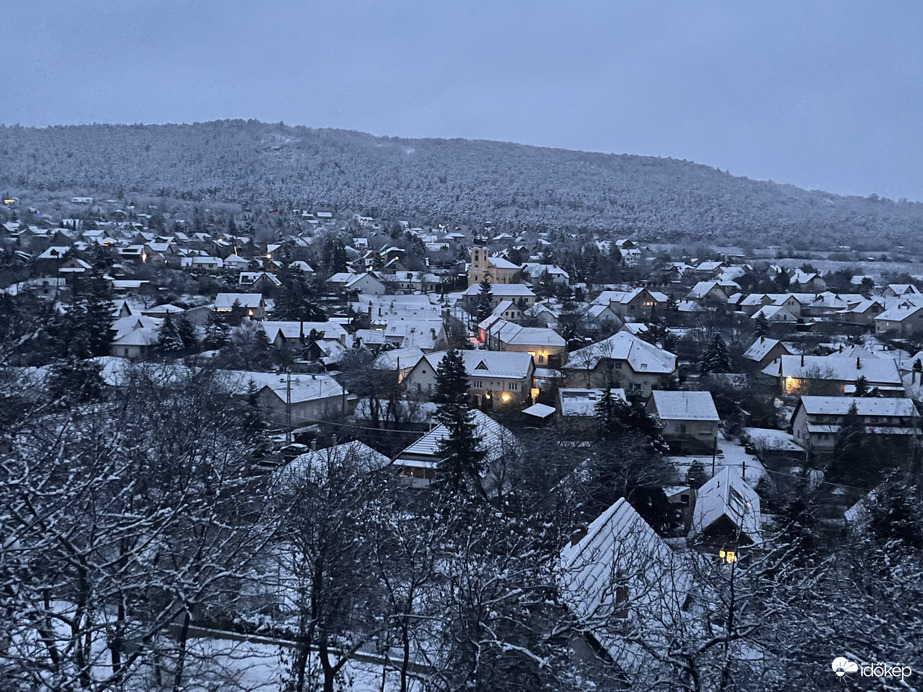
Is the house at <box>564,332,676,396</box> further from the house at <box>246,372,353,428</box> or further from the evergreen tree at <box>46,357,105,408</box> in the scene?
the evergreen tree at <box>46,357,105,408</box>

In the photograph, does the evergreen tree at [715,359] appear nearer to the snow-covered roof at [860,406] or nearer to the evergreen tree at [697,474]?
the snow-covered roof at [860,406]

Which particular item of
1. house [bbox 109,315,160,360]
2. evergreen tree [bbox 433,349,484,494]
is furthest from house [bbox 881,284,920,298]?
house [bbox 109,315,160,360]

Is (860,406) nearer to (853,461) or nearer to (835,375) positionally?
(853,461)

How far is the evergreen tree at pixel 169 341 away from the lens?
73.4ft

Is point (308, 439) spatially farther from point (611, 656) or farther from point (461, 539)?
point (611, 656)

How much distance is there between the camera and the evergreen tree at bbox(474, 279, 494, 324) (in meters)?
31.3

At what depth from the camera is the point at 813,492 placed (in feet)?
45.4

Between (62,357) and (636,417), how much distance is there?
1584cm

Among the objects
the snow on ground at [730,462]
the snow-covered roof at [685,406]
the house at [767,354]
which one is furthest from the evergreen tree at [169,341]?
the house at [767,354]

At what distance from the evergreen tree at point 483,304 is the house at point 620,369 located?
9.07 metres

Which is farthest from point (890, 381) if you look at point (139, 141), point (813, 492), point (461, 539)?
point (139, 141)

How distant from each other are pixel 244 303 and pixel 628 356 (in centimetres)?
1624

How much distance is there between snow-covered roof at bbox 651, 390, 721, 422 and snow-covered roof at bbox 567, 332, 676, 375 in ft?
10.7

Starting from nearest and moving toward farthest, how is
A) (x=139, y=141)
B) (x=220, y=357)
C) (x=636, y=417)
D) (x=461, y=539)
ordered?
1. (x=461, y=539)
2. (x=636, y=417)
3. (x=220, y=357)
4. (x=139, y=141)
